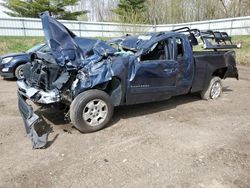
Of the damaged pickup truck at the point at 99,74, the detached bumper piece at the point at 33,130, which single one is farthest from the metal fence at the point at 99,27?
the detached bumper piece at the point at 33,130

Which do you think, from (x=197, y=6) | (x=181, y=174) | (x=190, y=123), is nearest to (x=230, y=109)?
(x=190, y=123)

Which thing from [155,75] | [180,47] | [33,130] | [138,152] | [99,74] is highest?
[180,47]

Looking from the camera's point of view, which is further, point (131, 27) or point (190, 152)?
point (131, 27)

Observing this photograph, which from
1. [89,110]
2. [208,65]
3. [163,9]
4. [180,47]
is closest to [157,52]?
[180,47]

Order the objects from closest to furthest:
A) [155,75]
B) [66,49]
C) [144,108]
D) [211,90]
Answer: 1. [66,49]
2. [155,75]
3. [144,108]
4. [211,90]

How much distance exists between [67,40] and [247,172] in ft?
12.0

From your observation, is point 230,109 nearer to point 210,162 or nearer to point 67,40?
point 210,162

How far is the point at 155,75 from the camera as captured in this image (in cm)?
539

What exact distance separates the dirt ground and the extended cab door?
508mm

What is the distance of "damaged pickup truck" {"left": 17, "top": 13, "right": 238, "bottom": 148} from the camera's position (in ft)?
15.1

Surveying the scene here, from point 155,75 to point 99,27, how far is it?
812 inches

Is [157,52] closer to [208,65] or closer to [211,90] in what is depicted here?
[208,65]

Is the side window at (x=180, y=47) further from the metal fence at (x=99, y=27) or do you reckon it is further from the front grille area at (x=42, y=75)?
the metal fence at (x=99, y=27)

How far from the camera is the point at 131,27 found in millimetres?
18156
